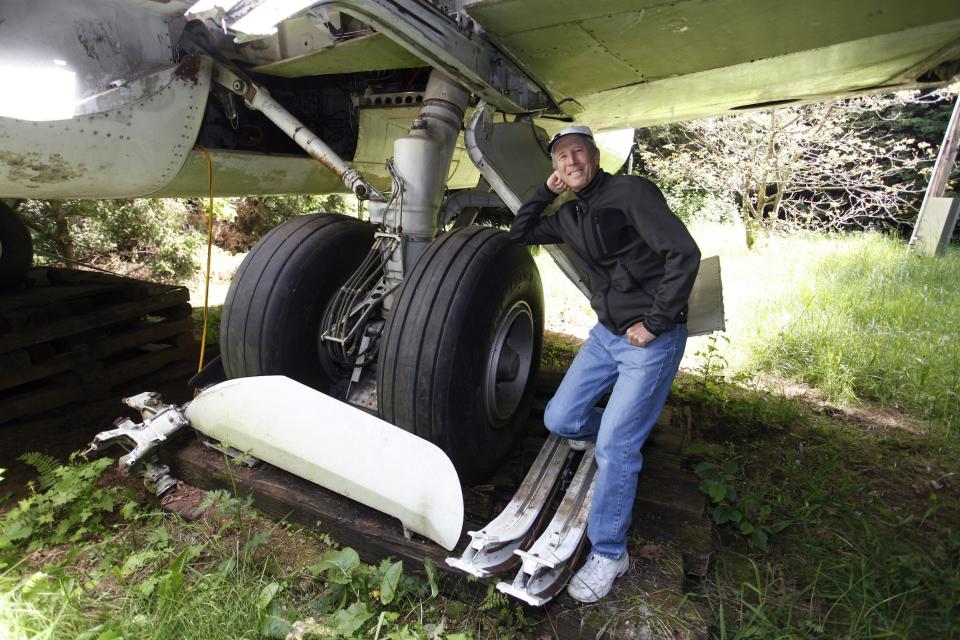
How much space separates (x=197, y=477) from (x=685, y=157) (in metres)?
10.1

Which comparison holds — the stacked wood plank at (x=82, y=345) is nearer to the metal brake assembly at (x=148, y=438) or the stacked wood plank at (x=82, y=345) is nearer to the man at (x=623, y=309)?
the metal brake assembly at (x=148, y=438)

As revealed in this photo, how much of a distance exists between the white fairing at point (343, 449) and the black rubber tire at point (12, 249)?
2.35 metres

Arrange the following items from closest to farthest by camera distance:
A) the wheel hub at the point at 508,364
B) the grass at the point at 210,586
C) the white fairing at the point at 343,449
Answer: the grass at the point at 210,586 → the white fairing at the point at 343,449 → the wheel hub at the point at 508,364

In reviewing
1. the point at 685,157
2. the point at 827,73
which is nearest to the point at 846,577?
the point at 827,73

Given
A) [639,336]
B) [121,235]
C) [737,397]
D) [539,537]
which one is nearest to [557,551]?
[539,537]

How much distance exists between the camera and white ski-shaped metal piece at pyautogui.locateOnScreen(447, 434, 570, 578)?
5.53 feet

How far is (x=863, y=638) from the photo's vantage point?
1721 millimetres

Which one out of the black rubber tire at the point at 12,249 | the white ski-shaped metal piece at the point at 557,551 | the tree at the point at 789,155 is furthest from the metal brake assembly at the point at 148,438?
the tree at the point at 789,155

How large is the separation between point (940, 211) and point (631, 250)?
28.6ft

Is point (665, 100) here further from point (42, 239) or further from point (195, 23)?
point (42, 239)

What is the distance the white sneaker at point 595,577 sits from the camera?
5.78ft

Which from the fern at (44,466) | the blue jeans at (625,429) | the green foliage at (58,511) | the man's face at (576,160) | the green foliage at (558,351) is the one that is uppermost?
the man's face at (576,160)

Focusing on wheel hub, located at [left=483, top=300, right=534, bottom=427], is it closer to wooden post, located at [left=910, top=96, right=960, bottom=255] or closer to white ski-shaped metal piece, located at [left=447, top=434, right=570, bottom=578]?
white ski-shaped metal piece, located at [left=447, top=434, right=570, bottom=578]

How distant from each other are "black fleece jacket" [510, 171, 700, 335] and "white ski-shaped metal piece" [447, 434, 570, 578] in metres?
0.70
